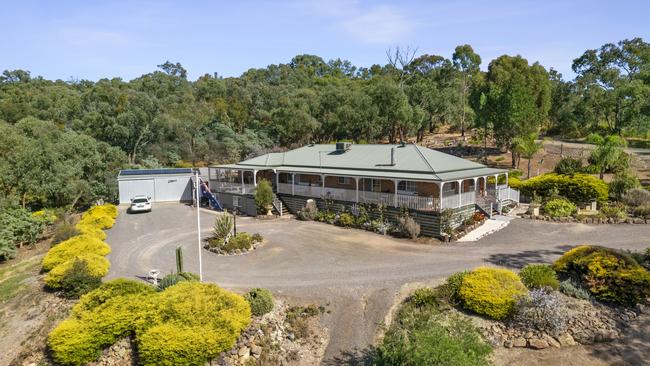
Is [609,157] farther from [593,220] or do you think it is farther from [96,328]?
[96,328]

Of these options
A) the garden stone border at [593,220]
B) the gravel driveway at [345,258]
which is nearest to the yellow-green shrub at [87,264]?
the gravel driveway at [345,258]

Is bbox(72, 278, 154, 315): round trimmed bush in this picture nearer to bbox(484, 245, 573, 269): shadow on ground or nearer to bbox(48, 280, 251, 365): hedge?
bbox(48, 280, 251, 365): hedge

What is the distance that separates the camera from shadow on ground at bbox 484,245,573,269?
16.5 metres

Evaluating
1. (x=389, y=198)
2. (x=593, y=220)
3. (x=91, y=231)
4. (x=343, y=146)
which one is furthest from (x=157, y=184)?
(x=593, y=220)

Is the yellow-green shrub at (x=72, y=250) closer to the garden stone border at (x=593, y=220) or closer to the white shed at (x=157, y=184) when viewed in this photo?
the white shed at (x=157, y=184)

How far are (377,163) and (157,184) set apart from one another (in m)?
20.9

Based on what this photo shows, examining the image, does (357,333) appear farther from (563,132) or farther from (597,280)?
(563,132)

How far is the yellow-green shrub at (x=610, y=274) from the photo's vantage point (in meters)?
12.6

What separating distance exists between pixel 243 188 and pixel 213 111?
38520 millimetres

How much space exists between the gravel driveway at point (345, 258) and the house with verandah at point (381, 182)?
2320 mm

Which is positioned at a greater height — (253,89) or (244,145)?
(253,89)

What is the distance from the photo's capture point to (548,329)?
11492 mm

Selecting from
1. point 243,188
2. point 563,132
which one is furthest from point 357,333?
point 563,132

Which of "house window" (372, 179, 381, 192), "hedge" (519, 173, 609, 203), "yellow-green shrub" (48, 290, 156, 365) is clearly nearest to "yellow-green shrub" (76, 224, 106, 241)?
"yellow-green shrub" (48, 290, 156, 365)
